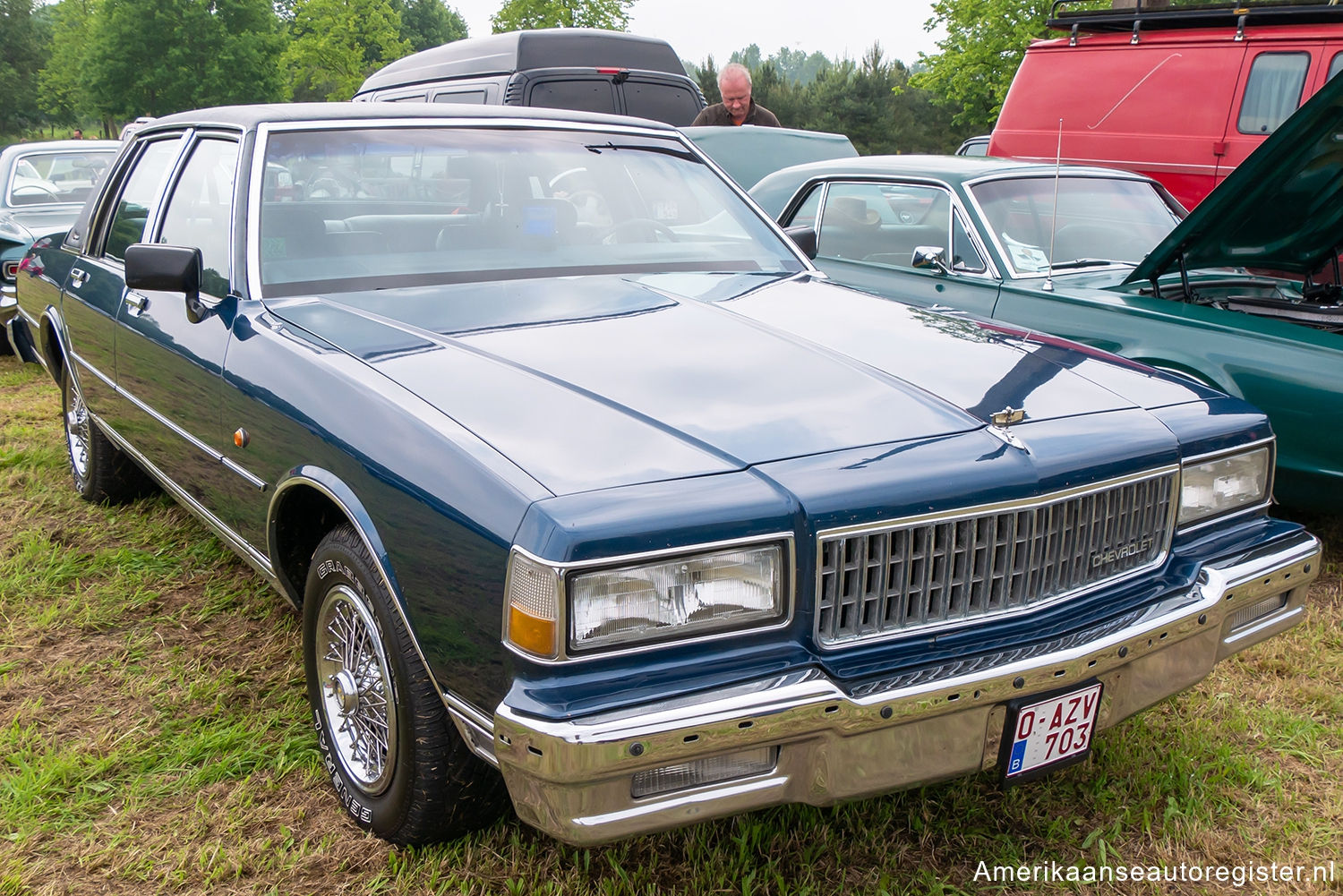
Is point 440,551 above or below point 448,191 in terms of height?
below

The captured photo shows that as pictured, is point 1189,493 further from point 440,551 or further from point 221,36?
point 221,36

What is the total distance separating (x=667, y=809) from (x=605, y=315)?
4.44ft

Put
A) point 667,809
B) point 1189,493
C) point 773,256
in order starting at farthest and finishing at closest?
point 773,256
point 1189,493
point 667,809

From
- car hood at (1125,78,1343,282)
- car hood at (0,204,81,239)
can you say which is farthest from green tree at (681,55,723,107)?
car hood at (1125,78,1343,282)

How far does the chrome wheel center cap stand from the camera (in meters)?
2.29

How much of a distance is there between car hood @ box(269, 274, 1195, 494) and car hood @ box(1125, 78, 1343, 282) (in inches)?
53.7

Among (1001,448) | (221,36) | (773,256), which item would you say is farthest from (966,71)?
(221,36)

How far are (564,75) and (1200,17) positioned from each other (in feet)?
16.4

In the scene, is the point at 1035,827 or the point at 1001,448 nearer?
the point at 1001,448

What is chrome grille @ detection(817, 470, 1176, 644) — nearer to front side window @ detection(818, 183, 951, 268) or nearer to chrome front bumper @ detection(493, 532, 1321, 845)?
chrome front bumper @ detection(493, 532, 1321, 845)

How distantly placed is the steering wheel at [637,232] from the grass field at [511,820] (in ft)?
5.33

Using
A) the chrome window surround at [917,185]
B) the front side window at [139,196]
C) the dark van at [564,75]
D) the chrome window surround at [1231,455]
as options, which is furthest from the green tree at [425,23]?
the chrome window surround at [1231,455]

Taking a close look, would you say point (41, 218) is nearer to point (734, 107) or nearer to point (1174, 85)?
point (734, 107)

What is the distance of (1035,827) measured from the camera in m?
2.40
